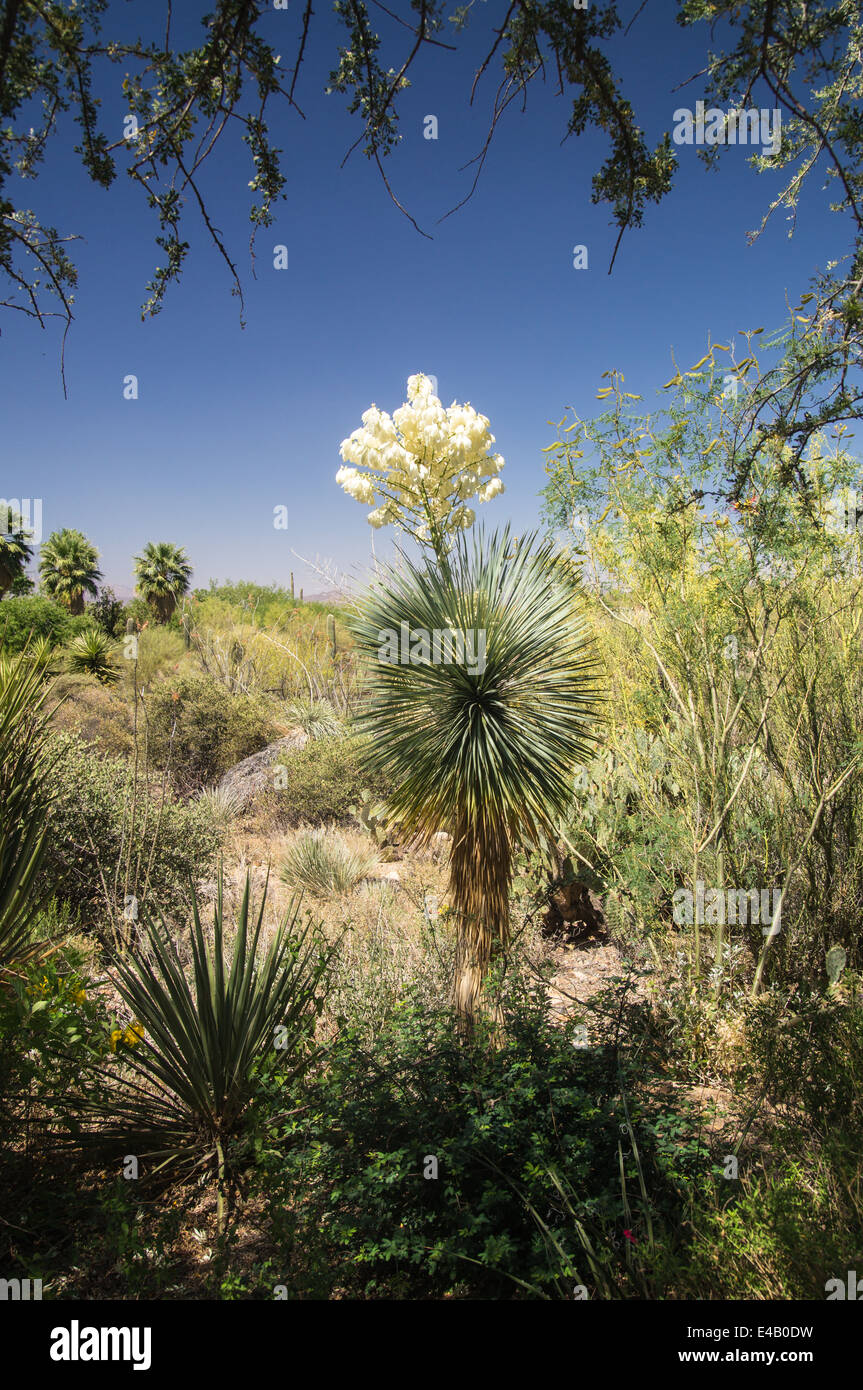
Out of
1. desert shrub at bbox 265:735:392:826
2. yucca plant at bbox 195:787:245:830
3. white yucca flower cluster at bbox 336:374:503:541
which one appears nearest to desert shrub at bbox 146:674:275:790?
yucca plant at bbox 195:787:245:830

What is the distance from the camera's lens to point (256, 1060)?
10.6ft

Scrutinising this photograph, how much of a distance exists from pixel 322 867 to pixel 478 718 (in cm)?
443

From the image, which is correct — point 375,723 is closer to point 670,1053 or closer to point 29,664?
point 29,664

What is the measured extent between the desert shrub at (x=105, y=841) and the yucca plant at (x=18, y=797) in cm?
267

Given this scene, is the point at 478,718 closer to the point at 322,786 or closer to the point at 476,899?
the point at 476,899

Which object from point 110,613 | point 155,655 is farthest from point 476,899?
point 110,613

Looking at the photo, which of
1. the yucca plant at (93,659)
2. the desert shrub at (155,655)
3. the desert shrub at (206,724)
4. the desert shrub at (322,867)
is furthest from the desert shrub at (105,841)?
the yucca plant at (93,659)

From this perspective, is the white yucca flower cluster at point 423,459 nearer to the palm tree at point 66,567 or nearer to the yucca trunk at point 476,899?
the yucca trunk at point 476,899

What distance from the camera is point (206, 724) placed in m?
12.0

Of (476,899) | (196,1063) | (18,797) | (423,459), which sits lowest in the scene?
(196,1063)

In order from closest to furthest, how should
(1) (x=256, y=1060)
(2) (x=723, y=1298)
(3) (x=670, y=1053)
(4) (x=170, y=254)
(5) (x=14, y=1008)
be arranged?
(4) (x=170, y=254) < (2) (x=723, y=1298) < (5) (x=14, y=1008) < (1) (x=256, y=1060) < (3) (x=670, y=1053)

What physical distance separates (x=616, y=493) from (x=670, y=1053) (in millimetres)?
3516

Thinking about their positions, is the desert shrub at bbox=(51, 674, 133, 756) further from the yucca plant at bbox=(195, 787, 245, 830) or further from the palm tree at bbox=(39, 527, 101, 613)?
the palm tree at bbox=(39, 527, 101, 613)
